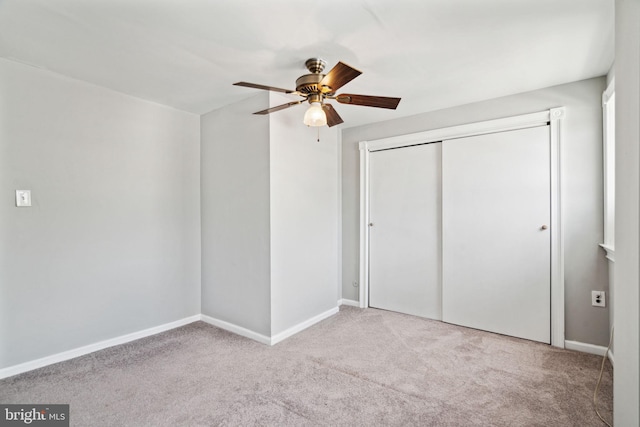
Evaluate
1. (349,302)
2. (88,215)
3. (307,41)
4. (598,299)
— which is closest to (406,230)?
(349,302)

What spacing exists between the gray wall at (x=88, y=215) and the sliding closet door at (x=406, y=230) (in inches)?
79.3

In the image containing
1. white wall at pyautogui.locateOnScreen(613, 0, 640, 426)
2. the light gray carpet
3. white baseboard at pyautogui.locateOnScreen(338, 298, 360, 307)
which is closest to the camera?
white wall at pyautogui.locateOnScreen(613, 0, 640, 426)

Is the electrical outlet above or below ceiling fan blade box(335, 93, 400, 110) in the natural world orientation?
below

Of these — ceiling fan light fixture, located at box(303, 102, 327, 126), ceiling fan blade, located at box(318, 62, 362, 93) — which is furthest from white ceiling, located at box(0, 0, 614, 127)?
ceiling fan light fixture, located at box(303, 102, 327, 126)

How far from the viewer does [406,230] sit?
136 inches

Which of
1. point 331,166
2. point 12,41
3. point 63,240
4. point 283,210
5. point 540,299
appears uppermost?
point 12,41

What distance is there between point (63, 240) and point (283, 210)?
1706mm

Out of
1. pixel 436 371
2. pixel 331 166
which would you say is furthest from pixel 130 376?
pixel 331 166

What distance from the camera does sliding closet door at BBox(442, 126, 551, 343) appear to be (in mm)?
2693

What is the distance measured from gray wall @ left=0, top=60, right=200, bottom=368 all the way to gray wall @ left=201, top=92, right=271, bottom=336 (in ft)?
0.62

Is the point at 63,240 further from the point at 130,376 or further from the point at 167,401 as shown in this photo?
the point at 167,401

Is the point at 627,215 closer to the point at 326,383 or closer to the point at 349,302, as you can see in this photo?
the point at 326,383

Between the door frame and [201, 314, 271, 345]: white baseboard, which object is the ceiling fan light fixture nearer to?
the door frame

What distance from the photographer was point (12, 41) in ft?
6.30
